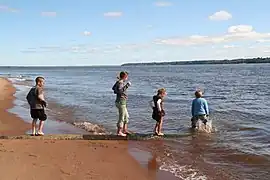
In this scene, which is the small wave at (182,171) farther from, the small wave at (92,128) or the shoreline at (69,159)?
the small wave at (92,128)

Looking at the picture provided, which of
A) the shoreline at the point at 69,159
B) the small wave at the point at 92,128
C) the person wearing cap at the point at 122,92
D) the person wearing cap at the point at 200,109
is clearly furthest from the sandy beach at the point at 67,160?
the person wearing cap at the point at 200,109

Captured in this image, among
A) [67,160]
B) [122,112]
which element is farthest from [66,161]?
[122,112]

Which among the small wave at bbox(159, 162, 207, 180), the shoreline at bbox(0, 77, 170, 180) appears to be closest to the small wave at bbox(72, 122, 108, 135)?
the shoreline at bbox(0, 77, 170, 180)

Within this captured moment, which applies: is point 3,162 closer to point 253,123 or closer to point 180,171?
point 180,171

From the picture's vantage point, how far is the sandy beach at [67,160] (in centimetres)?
644

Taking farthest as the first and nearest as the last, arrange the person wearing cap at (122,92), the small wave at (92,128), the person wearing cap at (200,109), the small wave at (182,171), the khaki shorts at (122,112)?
1. the person wearing cap at (200,109)
2. the small wave at (92,128)
3. the khaki shorts at (122,112)
4. the person wearing cap at (122,92)
5. the small wave at (182,171)

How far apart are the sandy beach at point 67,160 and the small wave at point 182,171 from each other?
0.59m

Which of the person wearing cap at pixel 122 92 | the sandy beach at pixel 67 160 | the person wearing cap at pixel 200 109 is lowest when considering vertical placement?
the sandy beach at pixel 67 160

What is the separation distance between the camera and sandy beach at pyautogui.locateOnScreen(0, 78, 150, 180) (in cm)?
644

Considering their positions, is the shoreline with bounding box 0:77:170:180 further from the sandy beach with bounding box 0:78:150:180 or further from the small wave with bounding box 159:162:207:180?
the small wave with bounding box 159:162:207:180

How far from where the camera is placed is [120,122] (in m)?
10.2

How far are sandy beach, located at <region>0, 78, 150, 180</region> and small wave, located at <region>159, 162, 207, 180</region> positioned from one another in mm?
587

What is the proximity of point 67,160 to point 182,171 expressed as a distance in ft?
8.03

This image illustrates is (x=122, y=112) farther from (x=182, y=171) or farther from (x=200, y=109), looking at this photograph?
(x=200, y=109)
